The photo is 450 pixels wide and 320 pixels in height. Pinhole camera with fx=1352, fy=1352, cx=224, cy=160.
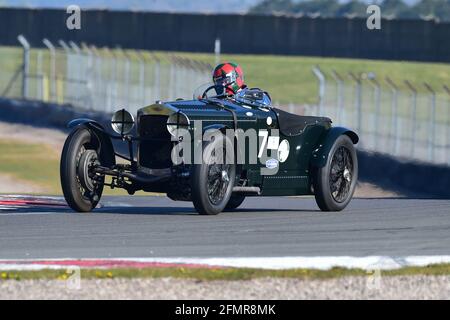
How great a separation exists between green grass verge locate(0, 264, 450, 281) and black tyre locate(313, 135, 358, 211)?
165 inches

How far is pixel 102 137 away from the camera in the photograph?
14.3 metres

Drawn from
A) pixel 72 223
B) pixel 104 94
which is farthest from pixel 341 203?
pixel 104 94

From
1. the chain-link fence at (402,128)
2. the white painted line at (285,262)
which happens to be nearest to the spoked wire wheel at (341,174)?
the white painted line at (285,262)

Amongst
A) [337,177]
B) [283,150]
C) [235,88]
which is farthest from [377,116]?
[283,150]

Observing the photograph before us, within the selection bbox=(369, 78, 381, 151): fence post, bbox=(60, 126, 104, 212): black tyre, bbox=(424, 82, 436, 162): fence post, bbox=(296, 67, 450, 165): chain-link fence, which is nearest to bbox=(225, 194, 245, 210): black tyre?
bbox=(60, 126, 104, 212): black tyre

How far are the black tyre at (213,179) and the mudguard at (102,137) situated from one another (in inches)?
47.6

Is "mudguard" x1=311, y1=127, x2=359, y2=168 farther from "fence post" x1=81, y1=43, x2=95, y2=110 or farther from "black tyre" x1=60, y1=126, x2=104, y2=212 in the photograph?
"fence post" x1=81, y1=43, x2=95, y2=110

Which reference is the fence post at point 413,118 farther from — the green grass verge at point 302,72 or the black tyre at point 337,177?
the green grass verge at point 302,72

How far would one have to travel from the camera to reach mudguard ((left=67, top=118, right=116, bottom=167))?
14188 mm

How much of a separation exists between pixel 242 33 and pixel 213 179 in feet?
106

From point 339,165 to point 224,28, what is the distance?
31.7m

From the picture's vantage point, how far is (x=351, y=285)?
32.7ft

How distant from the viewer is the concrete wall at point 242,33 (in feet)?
133
